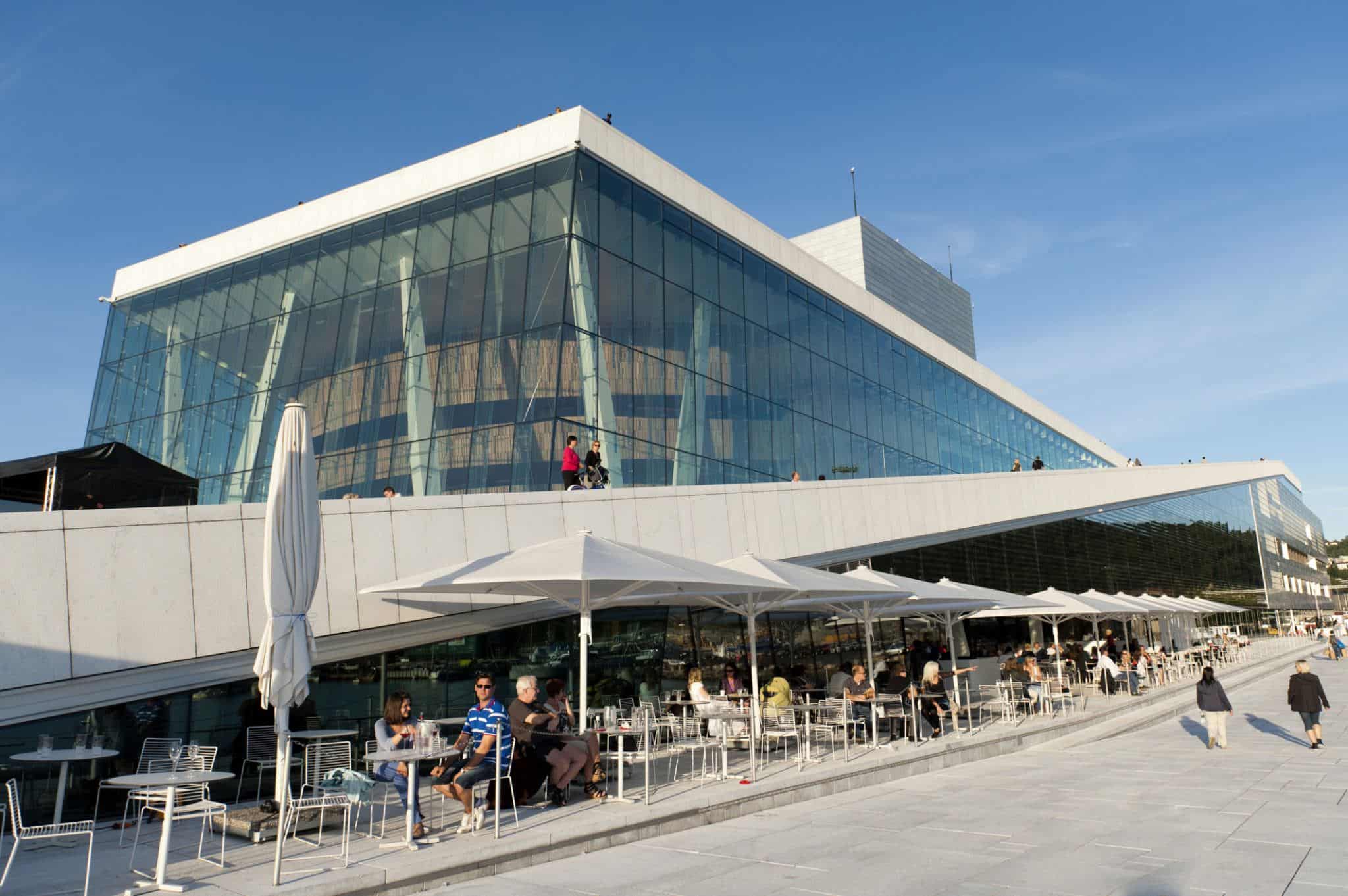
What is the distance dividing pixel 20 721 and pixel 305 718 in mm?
3006

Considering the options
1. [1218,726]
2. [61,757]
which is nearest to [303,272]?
[61,757]

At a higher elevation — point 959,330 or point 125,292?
point 959,330

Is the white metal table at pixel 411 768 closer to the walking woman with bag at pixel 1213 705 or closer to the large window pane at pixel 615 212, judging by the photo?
the walking woman with bag at pixel 1213 705

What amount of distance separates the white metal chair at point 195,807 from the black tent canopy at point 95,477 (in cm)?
478

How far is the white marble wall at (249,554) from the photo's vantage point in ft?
30.8

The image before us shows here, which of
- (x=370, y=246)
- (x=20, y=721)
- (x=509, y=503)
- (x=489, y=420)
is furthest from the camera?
(x=370, y=246)

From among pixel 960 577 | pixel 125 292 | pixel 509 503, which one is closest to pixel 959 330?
pixel 960 577

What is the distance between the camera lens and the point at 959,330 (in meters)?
121

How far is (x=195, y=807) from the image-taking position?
708cm

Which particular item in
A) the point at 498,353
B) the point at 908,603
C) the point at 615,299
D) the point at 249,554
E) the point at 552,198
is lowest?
the point at 908,603

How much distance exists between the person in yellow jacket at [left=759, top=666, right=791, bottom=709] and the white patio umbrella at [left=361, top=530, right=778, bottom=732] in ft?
11.6

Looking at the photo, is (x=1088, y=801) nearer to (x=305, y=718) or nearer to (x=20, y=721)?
(x=305, y=718)

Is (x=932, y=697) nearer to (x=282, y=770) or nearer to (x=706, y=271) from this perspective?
(x=282, y=770)

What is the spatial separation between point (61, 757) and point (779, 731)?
A: 27.6 ft
